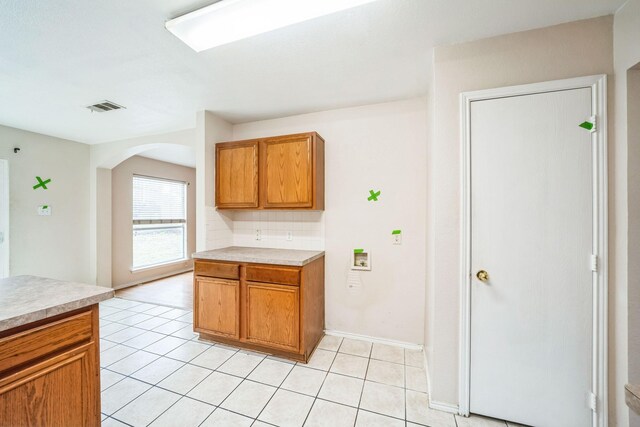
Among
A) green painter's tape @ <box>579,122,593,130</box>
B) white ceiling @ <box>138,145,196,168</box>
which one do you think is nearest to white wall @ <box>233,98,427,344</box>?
green painter's tape @ <box>579,122,593,130</box>

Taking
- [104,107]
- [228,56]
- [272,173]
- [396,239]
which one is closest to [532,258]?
[396,239]

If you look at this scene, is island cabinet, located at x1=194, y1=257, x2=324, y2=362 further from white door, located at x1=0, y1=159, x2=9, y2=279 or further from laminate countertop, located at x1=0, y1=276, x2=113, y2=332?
white door, located at x1=0, y1=159, x2=9, y2=279

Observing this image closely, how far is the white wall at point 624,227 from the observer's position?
1312 mm

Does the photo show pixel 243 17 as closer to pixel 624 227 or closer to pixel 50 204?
pixel 624 227

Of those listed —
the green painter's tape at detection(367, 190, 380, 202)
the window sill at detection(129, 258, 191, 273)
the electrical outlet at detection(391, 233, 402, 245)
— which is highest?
the green painter's tape at detection(367, 190, 380, 202)

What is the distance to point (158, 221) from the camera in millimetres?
5082

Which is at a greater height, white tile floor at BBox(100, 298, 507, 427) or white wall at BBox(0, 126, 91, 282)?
white wall at BBox(0, 126, 91, 282)

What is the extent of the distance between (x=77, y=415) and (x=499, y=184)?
2609 millimetres

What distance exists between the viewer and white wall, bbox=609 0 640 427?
51.7 inches

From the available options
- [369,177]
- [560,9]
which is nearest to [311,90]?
[369,177]

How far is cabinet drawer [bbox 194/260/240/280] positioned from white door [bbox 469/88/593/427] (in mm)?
1989

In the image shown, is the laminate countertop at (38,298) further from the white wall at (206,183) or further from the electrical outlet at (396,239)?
the electrical outlet at (396,239)

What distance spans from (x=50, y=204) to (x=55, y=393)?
3875 millimetres

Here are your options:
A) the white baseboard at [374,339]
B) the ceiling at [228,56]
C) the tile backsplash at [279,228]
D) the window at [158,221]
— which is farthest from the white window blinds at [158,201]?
the white baseboard at [374,339]
